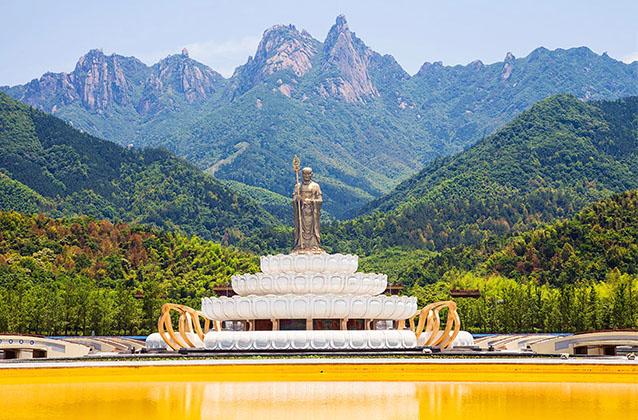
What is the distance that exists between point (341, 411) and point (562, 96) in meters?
129

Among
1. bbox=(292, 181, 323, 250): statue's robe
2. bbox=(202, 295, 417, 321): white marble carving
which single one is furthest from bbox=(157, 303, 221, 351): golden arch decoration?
bbox=(292, 181, 323, 250): statue's robe

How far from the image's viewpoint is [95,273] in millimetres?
82125

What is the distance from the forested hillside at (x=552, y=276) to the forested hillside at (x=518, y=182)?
21518 mm

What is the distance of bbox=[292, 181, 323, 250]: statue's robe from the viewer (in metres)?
36.7

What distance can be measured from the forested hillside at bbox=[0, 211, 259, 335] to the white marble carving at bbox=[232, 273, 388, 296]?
Result: 82.8 ft

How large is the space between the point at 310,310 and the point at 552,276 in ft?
156

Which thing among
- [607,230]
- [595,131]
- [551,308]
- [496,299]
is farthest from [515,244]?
[595,131]

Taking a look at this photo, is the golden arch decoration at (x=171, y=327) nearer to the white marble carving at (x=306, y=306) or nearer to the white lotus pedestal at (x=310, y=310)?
the white lotus pedestal at (x=310, y=310)

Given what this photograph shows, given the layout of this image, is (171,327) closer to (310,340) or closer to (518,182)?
(310,340)

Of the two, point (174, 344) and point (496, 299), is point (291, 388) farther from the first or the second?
point (496, 299)

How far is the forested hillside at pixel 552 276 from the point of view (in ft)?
183

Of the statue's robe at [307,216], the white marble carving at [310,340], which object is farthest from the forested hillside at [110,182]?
the white marble carving at [310,340]

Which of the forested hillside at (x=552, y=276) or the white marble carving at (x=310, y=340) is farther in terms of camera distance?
the forested hillside at (x=552, y=276)

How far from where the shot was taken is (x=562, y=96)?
142125 mm
